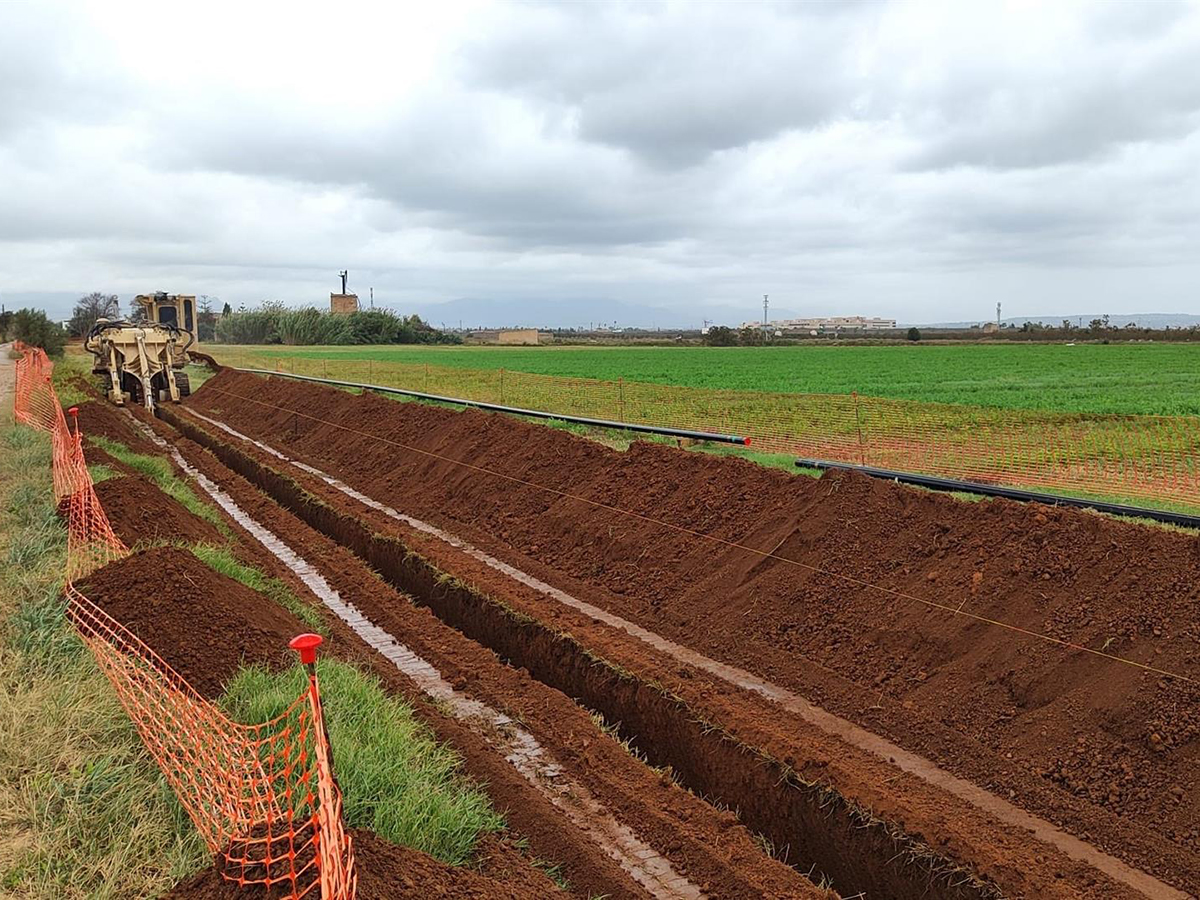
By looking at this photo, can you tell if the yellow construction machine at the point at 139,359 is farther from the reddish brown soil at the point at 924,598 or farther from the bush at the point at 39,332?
the bush at the point at 39,332

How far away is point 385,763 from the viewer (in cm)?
470

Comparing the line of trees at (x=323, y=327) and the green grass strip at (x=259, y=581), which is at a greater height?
the line of trees at (x=323, y=327)

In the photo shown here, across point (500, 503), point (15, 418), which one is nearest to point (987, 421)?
point (500, 503)

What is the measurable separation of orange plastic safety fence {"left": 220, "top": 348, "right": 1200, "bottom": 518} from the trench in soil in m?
5.96

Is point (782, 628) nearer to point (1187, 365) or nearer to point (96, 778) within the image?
point (96, 778)

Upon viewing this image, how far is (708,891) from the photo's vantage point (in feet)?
15.1

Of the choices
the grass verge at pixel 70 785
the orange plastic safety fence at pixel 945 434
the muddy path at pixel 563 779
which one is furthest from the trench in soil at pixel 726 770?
the orange plastic safety fence at pixel 945 434

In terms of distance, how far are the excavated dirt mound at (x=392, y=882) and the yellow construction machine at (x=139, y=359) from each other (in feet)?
80.5

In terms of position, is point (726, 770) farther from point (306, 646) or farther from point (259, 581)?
point (259, 581)

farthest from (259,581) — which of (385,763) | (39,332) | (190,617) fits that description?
(39,332)

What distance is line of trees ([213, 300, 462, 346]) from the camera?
79812 mm

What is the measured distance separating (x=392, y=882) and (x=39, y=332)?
53.4 meters

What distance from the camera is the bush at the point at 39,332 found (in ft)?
155

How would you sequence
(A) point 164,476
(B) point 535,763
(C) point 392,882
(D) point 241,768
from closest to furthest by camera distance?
(C) point 392,882 < (D) point 241,768 < (B) point 535,763 < (A) point 164,476
